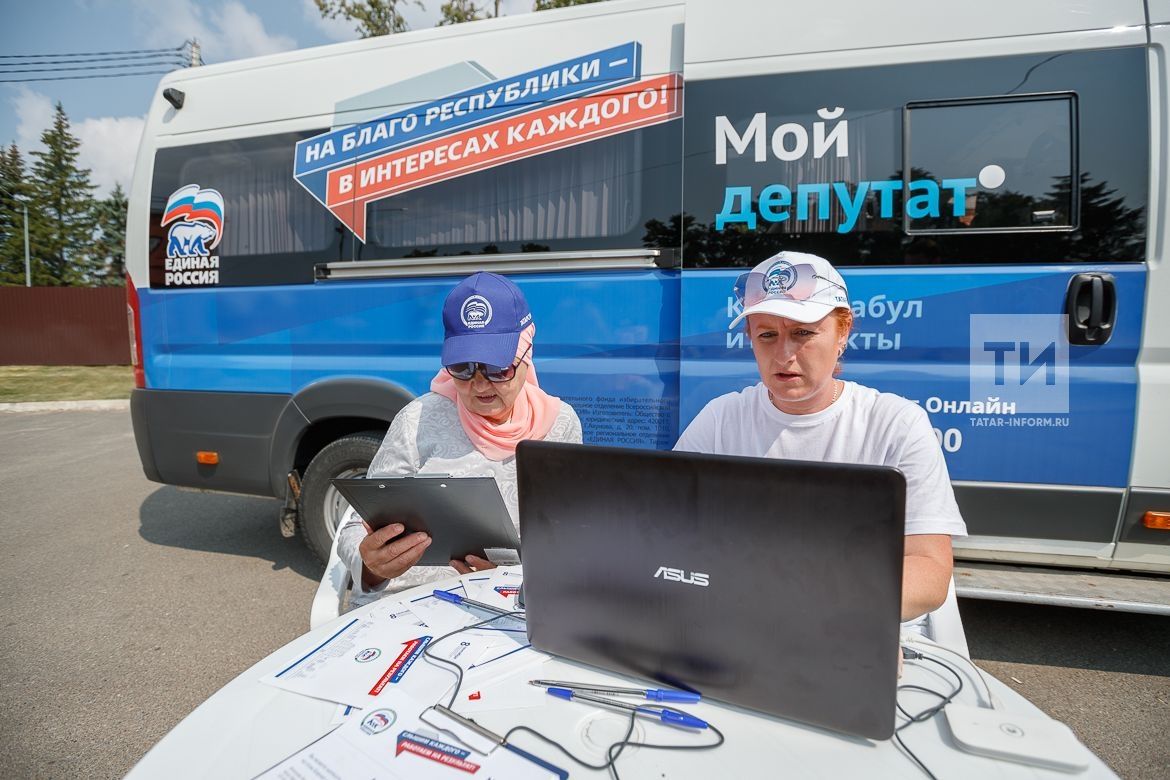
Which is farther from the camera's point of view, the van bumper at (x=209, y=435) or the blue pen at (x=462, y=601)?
the van bumper at (x=209, y=435)

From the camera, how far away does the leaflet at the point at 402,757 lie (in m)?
0.90

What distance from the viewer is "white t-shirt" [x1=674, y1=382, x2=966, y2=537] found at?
1.38 meters

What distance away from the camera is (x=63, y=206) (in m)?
38.6

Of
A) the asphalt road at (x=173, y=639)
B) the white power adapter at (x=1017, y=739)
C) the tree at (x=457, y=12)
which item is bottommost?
the asphalt road at (x=173, y=639)

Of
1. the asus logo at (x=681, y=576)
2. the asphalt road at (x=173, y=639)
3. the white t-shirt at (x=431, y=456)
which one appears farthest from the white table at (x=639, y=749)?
the asphalt road at (x=173, y=639)

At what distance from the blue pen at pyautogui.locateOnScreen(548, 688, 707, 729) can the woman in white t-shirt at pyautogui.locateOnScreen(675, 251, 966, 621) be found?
643mm

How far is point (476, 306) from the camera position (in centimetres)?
179

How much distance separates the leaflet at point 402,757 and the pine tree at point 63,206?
46.7 meters

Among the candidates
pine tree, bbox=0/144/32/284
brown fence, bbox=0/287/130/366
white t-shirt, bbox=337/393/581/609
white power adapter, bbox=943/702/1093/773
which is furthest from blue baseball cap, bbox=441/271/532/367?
pine tree, bbox=0/144/32/284

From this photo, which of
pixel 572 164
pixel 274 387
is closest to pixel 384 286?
pixel 274 387

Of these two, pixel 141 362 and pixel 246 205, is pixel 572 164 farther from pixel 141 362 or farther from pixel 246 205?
pixel 141 362

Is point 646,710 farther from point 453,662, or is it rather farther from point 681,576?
point 453,662

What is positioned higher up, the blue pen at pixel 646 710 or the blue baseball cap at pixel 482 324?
the blue baseball cap at pixel 482 324

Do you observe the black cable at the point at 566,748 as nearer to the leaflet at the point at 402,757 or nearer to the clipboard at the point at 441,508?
the leaflet at the point at 402,757
